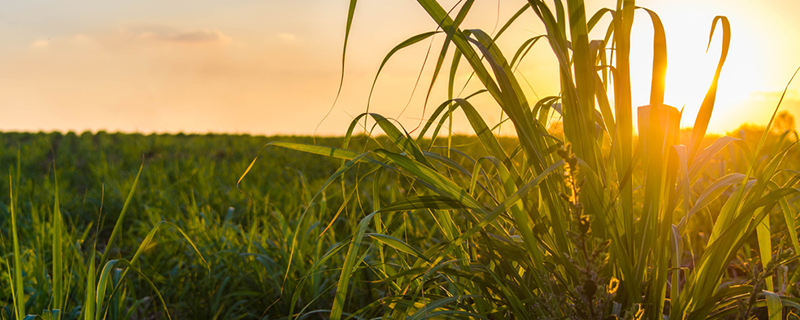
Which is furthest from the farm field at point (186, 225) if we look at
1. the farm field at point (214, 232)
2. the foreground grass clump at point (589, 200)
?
the foreground grass clump at point (589, 200)

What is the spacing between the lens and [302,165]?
641 cm

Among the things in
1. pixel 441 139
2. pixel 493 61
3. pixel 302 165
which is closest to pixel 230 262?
pixel 493 61

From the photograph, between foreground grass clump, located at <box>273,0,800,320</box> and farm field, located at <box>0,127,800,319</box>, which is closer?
foreground grass clump, located at <box>273,0,800,320</box>

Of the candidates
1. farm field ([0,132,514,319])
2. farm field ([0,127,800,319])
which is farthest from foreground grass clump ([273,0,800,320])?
farm field ([0,132,514,319])

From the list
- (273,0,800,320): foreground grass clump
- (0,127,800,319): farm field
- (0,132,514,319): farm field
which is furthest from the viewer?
(0,132,514,319): farm field

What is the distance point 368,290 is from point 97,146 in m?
7.78

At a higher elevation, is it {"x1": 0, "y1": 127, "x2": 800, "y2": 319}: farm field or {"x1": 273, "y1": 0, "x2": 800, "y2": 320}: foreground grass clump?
{"x1": 273, "y1": 0, "x2": 800, "y2": 320}: foreground grass clump

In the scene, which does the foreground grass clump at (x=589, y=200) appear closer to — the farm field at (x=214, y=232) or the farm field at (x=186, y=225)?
the farm field at (x=214, y=232)

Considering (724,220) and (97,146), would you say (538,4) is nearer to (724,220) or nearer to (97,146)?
(724,220)

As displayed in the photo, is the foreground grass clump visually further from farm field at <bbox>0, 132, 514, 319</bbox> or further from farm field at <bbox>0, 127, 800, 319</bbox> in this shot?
farm field at <bbox>0, 132, 514, 319</bbox>

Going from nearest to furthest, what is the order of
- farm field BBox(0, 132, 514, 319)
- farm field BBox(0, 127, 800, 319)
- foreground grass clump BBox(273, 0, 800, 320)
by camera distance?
foreground grass clump BBox(273, 0, 800, 320), farm field BBox(0, 127, 800, 319), farm field BBox(0, 132, 514, 319)

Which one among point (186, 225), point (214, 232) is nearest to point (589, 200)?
point (214, 232)

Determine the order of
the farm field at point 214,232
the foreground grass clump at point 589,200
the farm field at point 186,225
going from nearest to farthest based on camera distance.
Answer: the foreground grass clump at point 589,200 < the farm field at point 214,232 < the farm field at point 186,225

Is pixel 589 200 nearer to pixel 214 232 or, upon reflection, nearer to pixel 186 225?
pixel 214 232
